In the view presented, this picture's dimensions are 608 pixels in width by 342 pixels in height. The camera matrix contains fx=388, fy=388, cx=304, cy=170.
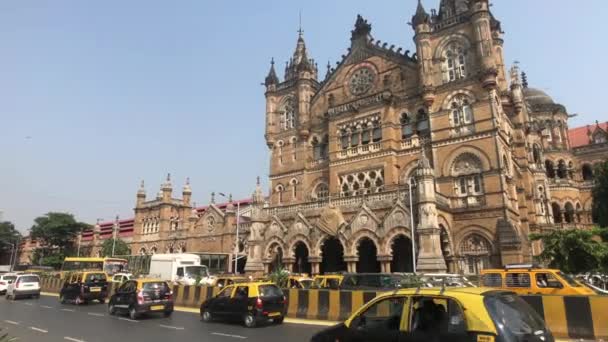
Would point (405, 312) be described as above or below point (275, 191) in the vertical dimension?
below

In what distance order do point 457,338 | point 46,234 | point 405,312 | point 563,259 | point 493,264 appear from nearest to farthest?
point 457,338 < point 405,312 < point 563,259 < point 493,264 < point 46,234

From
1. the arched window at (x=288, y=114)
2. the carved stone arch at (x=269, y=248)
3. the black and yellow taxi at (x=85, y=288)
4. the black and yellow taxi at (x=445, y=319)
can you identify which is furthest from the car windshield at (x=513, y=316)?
the arched window at (x=288, y=114)

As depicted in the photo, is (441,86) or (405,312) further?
(441,86)

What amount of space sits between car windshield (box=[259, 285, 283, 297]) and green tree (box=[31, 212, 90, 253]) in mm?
62949

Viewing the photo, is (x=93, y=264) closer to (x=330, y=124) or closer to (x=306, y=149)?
(x=306, y=149)

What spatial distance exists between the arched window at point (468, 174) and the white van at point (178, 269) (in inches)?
761

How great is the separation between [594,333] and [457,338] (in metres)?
7.69

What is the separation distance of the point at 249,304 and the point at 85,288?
41.8 ft

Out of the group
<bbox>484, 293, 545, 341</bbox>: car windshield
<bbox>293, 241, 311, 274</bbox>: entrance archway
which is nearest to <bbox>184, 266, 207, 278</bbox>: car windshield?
<bbox>293, 241, 311, 274</bbox>: entrance archway

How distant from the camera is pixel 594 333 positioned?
32.6 feet

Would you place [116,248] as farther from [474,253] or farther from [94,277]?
[474,253]

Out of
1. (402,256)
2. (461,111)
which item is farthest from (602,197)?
(402,256)

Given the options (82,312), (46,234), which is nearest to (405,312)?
(82,312)

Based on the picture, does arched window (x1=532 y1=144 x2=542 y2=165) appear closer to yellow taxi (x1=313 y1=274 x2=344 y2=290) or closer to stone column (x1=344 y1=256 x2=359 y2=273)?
stone column (x1=344 y1=256 x2=359 y2=273)
